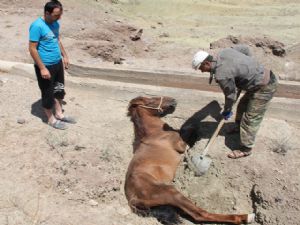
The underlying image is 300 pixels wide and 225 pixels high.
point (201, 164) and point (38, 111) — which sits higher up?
point (201, 164)

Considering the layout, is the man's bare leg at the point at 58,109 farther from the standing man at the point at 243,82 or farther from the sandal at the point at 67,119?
the standing man at the point at 243,82

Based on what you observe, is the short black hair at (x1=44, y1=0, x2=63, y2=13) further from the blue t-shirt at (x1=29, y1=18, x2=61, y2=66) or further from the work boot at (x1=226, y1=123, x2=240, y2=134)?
the work boot at (x1=226, y1=123, x2=240, y2=134)

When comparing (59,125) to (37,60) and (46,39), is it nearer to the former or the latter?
(37,60)

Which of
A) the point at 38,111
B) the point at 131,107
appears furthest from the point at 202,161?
the point at 38,111

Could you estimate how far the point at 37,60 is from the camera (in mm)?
5660

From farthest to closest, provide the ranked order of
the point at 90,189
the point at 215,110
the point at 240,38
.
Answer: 1. the point at 240,38
2. the point at 215,110
3. the point at 90,189

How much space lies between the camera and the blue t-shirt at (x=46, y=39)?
18.2 ft

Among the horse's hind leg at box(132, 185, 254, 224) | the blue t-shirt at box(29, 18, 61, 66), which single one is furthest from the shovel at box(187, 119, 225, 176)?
the blue t-shirt at box(29, 18, 61, 66)

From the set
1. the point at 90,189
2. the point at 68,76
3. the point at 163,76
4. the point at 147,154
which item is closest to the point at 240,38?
the point at 163,76

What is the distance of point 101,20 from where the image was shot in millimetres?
12016

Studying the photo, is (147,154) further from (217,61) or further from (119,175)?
(217,61)

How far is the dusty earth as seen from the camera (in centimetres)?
498

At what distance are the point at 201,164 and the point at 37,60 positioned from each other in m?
2.46

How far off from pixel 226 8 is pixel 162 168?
10.8 meters
